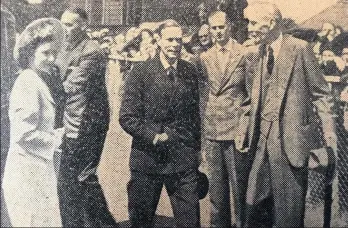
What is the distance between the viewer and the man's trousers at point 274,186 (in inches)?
105

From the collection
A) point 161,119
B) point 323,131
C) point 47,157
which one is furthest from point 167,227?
point 323,131

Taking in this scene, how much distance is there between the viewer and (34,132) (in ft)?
9.32

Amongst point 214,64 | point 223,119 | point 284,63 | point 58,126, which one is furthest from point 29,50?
point 284,63

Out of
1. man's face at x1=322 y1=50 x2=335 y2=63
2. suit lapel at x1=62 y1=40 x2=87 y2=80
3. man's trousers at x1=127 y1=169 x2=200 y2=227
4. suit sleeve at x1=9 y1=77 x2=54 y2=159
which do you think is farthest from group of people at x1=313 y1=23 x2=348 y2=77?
suit sleeve at x1=9 y1=77 x2=54 y2=159

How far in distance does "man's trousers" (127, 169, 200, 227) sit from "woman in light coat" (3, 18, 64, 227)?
0.47 meters

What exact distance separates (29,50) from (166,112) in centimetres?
86

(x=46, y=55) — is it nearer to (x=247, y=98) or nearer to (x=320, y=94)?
(x=247, y=98)

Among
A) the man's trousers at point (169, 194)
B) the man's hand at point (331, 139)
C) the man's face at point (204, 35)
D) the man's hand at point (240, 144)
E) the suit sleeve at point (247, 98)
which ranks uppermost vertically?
the man's face at point (204, 35)

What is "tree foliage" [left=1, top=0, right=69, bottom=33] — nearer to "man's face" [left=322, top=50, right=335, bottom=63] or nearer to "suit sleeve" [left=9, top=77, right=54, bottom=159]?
"suit sleeve" [left=9, top=77, right=54, bottom=159]

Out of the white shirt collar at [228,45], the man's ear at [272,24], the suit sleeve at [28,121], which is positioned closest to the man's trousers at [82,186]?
the suit sleeve at [28,121]

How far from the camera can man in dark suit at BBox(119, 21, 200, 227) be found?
271 centimetres

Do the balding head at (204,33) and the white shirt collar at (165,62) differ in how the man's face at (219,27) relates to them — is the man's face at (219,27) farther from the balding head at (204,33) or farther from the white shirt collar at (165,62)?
the white shirt collar at (165,62)

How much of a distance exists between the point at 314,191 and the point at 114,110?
3.82ft

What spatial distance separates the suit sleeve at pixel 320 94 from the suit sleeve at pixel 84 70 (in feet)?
3.68
